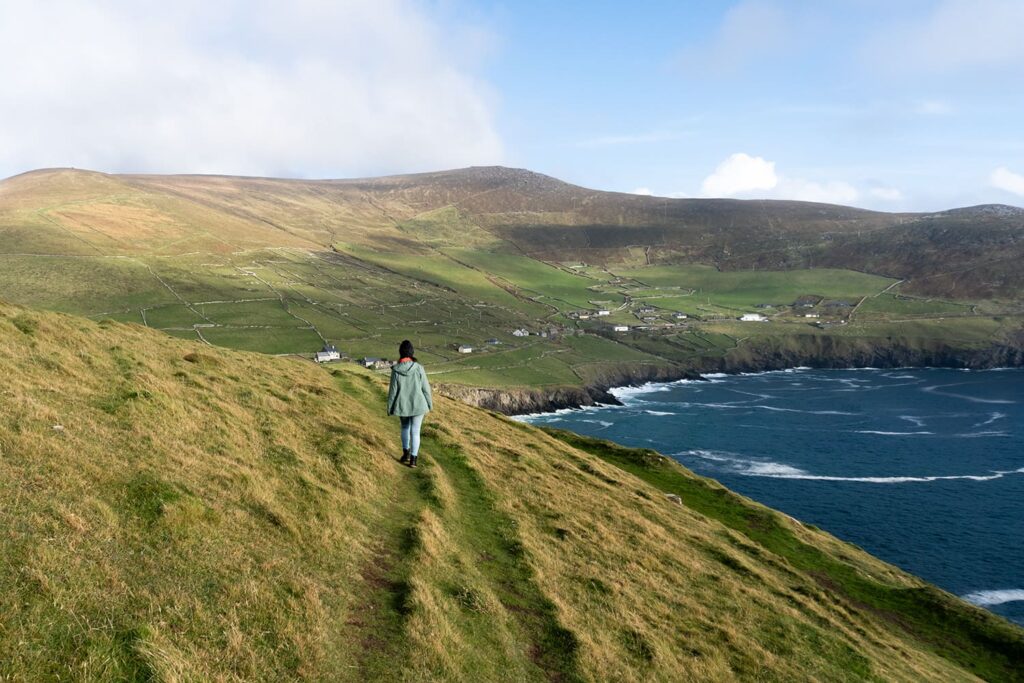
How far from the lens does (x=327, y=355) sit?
5374 inches

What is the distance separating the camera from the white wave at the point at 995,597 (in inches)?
2334

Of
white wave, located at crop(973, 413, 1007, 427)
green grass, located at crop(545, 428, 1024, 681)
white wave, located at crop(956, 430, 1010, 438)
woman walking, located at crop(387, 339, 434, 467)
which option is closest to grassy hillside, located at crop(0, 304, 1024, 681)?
green grass, located at crop(545, 428, 1024, 681)

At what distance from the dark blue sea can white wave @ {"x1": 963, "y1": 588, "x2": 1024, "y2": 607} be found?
Result: 195 millimetres

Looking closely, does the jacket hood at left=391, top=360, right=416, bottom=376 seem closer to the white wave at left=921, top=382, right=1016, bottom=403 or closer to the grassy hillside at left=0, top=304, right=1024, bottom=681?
the grassy hillside at left=0, top=304, right=1024, bottom=681

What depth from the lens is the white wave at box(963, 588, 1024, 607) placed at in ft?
194

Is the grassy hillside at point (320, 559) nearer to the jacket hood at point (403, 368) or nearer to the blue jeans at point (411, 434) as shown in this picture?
the blue jeans at point (411, 434)

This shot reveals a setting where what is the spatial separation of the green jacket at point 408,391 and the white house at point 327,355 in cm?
11930

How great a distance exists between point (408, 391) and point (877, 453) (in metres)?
118

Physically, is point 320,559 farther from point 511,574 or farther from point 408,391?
point 408,391

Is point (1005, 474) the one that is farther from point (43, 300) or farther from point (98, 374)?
point (43, 300)

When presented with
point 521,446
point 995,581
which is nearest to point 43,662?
point 521,446

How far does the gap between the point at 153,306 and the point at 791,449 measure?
15946 cm

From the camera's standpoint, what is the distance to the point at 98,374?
21156 millimetres

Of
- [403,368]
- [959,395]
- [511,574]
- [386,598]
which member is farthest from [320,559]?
[959,395]
